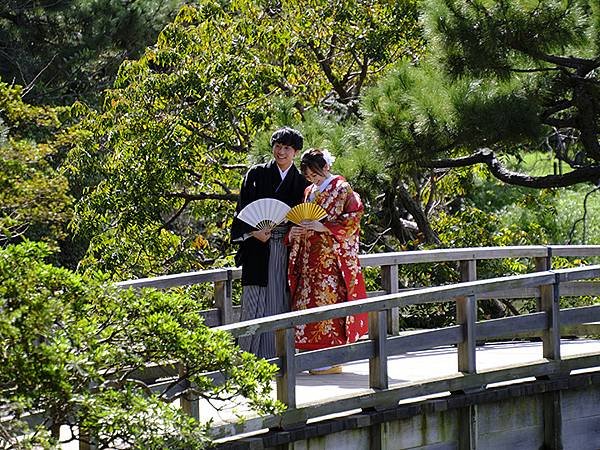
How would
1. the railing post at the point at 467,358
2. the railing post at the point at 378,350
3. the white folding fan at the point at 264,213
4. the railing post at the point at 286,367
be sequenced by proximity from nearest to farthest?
the railing post at the point at 286,367 → the railing post at the point at 378,350 → the railing post at the point at 467,358 → the white folding fan at the point at 264,213

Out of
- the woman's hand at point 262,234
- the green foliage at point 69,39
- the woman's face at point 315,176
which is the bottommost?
the woman's hand at point 262,234

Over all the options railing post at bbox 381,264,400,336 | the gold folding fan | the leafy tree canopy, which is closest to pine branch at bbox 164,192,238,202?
the leafy tree canopy

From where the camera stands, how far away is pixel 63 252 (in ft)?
65.2

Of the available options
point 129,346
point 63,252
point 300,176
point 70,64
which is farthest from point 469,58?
point 70,64

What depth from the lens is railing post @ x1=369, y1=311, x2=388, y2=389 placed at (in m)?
7.94

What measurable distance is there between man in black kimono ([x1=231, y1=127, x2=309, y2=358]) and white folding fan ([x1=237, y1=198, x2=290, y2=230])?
0.06m

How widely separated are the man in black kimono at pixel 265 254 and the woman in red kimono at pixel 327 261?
82 millimetres

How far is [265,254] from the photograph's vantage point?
8.97m

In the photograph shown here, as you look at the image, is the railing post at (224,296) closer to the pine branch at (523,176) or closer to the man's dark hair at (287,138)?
the man's dark hair at (287,138)

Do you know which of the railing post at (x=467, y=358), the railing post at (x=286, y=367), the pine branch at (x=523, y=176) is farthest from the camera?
the pine branch at (x=523, y=176)

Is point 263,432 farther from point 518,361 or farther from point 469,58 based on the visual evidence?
point 469,58

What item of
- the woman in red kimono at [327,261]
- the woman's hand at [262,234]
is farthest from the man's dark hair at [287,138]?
the woman's hand at [262,234]

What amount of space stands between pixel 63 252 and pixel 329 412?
12.8 meters

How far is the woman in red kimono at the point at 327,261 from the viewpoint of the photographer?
886cm
